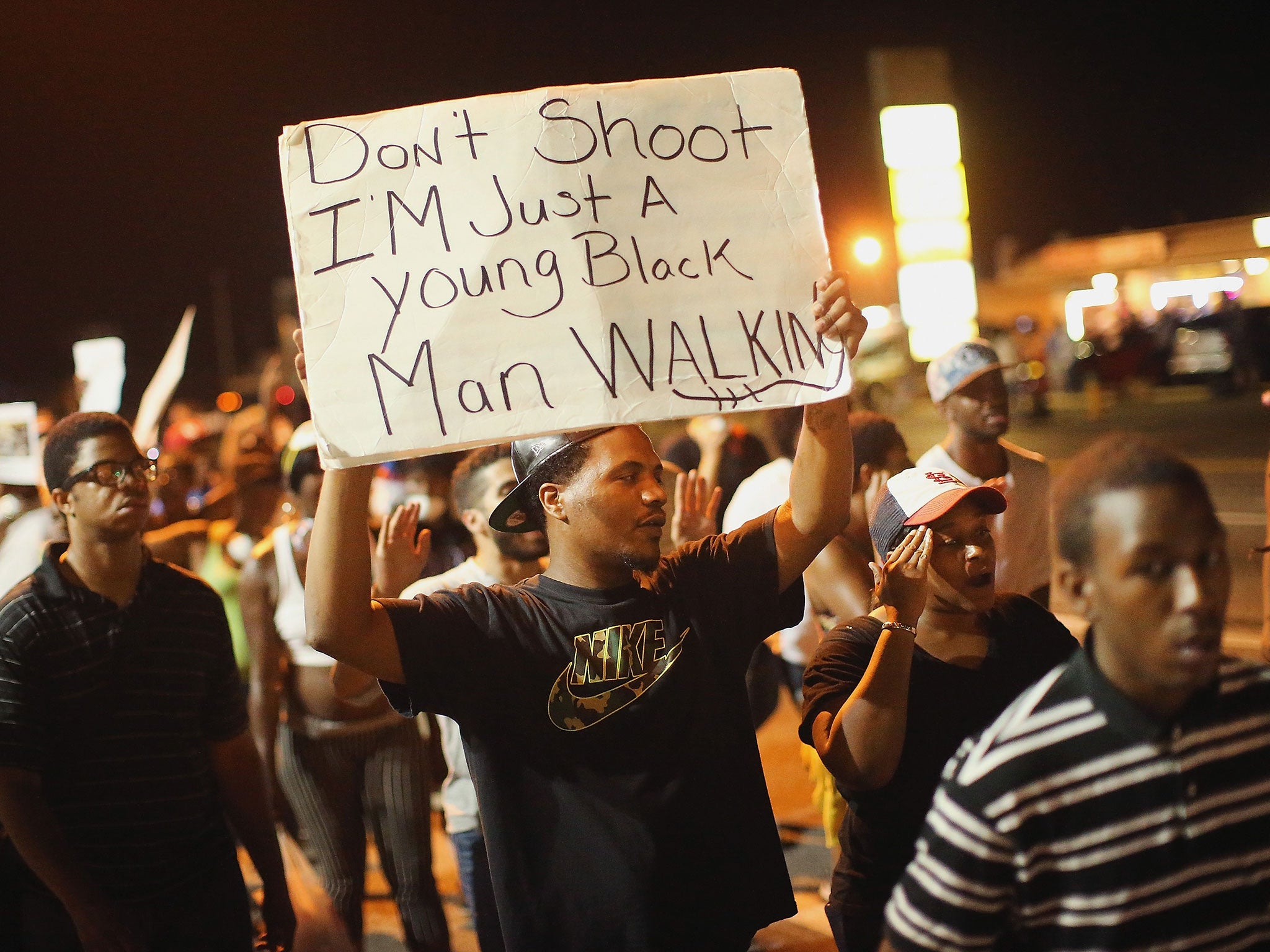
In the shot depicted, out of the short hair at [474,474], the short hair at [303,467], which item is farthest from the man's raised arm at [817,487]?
the short hair at [303,467]

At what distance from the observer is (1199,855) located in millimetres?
1818

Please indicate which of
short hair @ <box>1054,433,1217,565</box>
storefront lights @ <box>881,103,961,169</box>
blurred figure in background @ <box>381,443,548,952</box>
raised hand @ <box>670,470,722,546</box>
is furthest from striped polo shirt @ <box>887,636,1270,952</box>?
storefront lights @ <box>881,103,961,169</box>

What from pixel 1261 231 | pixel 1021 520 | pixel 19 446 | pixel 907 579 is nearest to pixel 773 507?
pixel 1021 520

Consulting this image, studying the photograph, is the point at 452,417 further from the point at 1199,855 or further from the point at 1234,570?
the point at 1234,570

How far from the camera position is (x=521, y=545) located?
3.98 metres

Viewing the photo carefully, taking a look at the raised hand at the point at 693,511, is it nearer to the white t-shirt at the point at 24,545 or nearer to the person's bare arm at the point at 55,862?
the person's bare arm at the point at 55,862

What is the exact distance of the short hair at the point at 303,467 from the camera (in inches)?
193

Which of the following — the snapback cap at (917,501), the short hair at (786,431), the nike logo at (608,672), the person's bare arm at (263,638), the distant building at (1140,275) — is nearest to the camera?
the nike logo at (608,672)

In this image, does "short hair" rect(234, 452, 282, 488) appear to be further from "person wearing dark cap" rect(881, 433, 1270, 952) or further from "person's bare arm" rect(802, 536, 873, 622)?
"person wearing dark cap" rect(881, 433, 1270, 952)

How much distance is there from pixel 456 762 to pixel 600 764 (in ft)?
4.98

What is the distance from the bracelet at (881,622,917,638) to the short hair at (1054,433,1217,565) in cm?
65

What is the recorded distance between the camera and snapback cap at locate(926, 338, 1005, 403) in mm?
4898

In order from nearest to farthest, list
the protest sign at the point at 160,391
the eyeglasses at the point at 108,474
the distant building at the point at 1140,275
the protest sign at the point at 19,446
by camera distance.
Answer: the eyeglasses at the point at 108,474, the protest sign at the point at 160,391, the protest sign at the point at 19,446, the distant building at the point at 1140,275

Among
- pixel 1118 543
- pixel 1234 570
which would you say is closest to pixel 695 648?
pixel 1118 543
